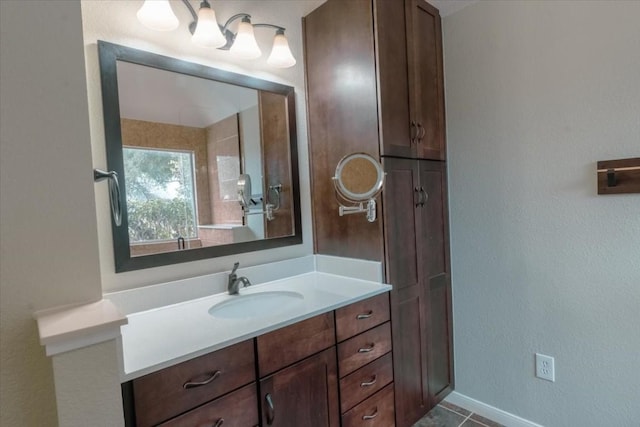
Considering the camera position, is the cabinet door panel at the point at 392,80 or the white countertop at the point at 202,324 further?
the cabinet door panel at the point at 392,80

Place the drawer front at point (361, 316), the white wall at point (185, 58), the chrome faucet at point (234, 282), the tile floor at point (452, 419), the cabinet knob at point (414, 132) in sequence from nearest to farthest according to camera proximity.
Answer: the white wall at point (185, 58), the drawer front at point (361, 316), the chrome faucet at point (234, 282), the cabinet knob at point (414, 132), the tile floor at point (452, 419)

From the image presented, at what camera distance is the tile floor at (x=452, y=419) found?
5.89ft

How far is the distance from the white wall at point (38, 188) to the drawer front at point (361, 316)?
34.6 inches

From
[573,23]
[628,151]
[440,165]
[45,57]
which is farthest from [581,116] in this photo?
[45,57]

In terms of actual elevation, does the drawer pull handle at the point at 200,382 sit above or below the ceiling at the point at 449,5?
below

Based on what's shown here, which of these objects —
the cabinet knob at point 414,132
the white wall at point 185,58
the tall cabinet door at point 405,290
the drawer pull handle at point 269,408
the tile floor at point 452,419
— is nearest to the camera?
the drawer pull handle at point 269,408

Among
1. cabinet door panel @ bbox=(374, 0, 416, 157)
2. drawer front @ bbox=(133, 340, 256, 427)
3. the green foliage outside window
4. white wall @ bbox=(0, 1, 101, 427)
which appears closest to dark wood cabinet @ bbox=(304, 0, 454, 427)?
cabinet door panel @ bbox=(374, 0, 416, 157)

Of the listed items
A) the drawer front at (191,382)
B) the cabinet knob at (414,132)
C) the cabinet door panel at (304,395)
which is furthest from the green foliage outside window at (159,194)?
the cabinet knob at (414,132)

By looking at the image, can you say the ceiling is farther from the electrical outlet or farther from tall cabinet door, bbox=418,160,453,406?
the electrical outlet

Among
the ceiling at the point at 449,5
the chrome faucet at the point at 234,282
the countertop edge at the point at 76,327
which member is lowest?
the chrome faucet at the point at 234,282

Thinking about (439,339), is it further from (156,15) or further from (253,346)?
(156,15)

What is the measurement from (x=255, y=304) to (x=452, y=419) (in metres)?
1.32

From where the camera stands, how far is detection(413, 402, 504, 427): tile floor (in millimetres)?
1794

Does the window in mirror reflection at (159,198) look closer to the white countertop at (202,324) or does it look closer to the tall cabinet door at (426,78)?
the white countertop at (202,324)
